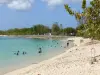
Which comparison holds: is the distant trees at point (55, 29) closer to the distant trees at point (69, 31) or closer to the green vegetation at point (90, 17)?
the distant trees at point (69, 31)

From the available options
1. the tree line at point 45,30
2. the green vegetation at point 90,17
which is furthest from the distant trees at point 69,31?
the green vegetation at point 90,17

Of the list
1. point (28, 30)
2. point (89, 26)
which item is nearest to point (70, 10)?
point (89, 26)

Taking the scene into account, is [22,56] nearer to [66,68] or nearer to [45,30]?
[66,68]

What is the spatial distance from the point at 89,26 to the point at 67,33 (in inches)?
5271

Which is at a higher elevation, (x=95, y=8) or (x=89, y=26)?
(x=95, y=8)

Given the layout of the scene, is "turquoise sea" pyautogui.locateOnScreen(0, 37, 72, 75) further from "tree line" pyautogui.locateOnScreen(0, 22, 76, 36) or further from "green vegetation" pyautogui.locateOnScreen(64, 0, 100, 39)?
"tree line" pyautogui.locateOnScreen(0, 22, 76, 36)

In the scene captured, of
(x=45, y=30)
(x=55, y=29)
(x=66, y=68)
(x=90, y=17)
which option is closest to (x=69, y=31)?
(x=55, y=29)

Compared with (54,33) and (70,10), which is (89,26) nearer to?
(70,10)

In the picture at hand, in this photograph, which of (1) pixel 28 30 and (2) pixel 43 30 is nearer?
(2) pixel 43 30

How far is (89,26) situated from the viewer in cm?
772

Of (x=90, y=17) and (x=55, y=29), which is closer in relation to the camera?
(x=90, y=17)

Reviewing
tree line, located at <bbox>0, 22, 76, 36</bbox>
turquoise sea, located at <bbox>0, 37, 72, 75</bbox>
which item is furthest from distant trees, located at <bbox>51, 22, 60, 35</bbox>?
turquoise sea, located at <bbox>0, 37, 72, 75</bbox>

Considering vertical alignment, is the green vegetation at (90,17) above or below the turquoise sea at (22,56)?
above

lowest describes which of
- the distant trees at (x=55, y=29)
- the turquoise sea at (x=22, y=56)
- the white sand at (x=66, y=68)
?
the turquoise sea at (x=22, y=56)
